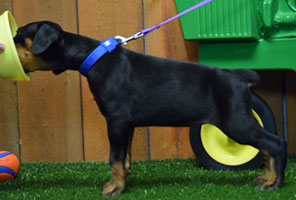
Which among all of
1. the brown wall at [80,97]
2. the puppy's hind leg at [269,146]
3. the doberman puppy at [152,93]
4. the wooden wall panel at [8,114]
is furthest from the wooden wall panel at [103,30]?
the puppy's hind leg at [269,146]

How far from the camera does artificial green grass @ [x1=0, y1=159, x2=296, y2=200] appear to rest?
94.4 inches

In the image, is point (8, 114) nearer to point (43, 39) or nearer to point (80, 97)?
point (80, 97)

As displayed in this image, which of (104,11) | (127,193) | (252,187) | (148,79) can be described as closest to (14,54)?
(148,79)

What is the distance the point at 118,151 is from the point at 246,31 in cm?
89

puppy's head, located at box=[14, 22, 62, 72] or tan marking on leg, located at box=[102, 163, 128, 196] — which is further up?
puppy's head, located at box=[14, 22, 62, 72]

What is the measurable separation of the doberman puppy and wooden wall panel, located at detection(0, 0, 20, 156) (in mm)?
970

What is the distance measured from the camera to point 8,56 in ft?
7.91

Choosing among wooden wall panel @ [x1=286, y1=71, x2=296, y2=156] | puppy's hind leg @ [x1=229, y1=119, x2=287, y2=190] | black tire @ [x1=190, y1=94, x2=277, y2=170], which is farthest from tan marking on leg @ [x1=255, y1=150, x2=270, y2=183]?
wooden wall panel @ [x1=286, y1=71, x2=296, y2=156]

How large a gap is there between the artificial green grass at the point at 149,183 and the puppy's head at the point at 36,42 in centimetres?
58

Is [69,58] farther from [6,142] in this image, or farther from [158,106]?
[6,142]

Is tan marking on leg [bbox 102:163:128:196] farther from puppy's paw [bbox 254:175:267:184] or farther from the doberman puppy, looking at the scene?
puppy's paw [bbox 254:175:267:184]

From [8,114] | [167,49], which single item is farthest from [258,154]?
[8,114]

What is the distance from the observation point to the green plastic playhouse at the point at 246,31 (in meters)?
2.71

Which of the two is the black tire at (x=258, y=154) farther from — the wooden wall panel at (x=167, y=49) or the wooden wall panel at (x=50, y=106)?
the wooden wall panel at (x=50, y=106)
